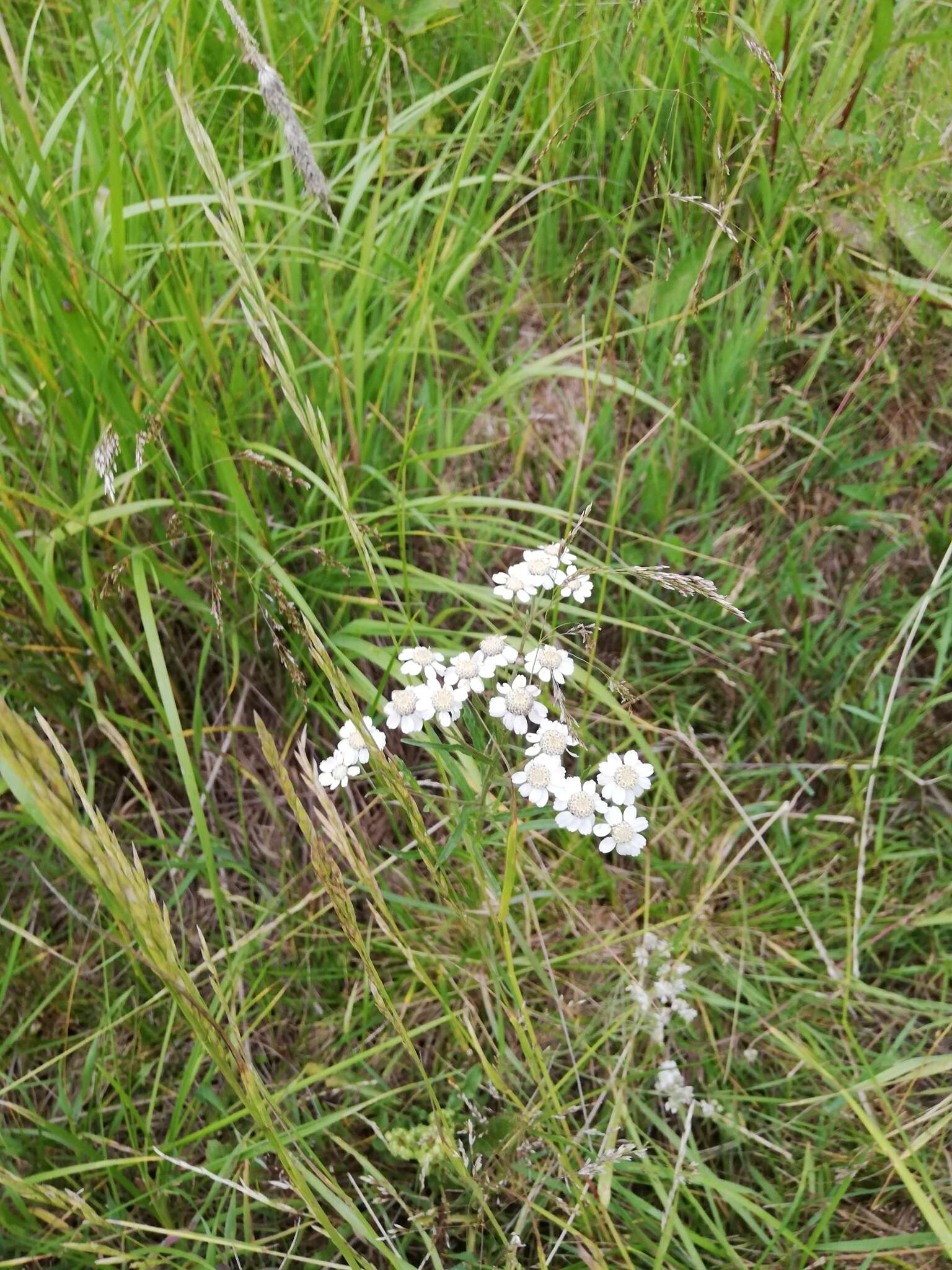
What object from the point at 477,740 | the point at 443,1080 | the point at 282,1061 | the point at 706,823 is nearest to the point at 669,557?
the point at 706,823

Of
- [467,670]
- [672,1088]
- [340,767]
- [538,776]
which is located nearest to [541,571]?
[467,670]

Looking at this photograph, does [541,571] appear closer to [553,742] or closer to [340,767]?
[553,742]

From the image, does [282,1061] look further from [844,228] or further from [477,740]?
[844,228]

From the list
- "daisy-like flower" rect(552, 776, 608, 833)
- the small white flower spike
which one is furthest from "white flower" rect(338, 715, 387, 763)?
"daisy-like flower" rect(552, 776, 608, 833)

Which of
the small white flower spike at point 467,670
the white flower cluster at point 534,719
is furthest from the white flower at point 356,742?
the small white flower spike at point 467,670

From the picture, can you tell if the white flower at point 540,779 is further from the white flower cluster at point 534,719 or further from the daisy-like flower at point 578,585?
the daisy-like flower at point 578,585

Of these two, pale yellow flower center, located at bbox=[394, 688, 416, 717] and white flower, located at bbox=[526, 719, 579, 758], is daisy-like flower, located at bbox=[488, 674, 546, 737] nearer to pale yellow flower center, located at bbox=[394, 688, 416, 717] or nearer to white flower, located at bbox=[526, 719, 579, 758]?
white flower, located at bbox=[526, 719, 579, 758]
